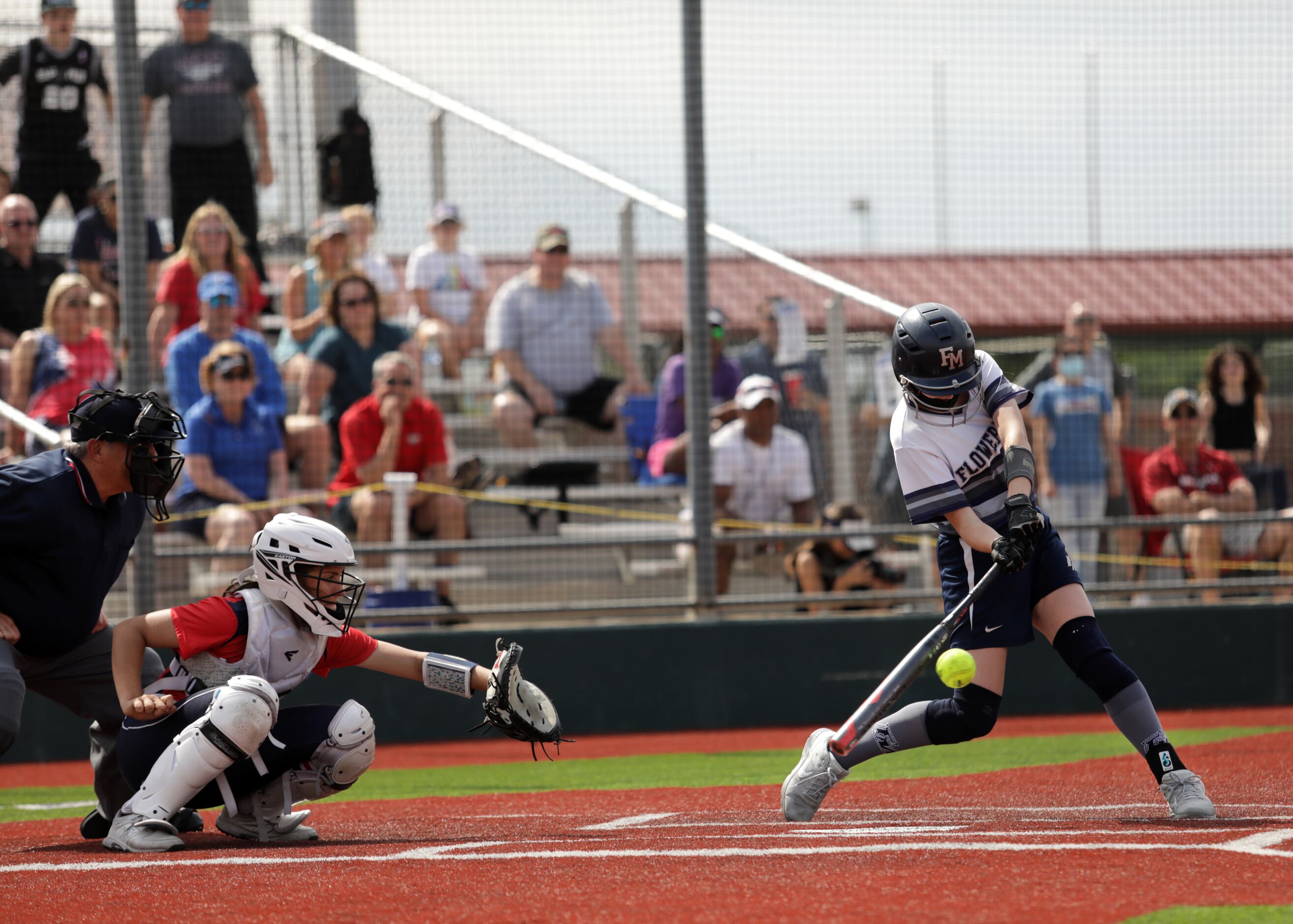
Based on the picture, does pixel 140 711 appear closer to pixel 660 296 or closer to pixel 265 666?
pixel 265 666

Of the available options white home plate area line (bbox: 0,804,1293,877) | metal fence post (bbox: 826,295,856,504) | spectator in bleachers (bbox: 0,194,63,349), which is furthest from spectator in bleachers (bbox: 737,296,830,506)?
spectator in bleachers (bbox: 0,194,63,349)

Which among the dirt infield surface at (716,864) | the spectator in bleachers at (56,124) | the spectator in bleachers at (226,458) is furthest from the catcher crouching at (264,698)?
the spectator in bleachers at (56,124)

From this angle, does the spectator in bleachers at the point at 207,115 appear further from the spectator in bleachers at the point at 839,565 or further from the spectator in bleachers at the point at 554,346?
the spectator in bleachers at the point at 839,565

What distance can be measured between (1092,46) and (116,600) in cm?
674

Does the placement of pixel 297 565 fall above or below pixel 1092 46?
below

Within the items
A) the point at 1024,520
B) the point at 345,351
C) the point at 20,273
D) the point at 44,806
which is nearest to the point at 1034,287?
the point at 345,351

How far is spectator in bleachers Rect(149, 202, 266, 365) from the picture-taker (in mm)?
9750

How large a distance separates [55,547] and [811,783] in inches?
107

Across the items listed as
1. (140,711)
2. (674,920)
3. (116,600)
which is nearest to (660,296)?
(116,600)

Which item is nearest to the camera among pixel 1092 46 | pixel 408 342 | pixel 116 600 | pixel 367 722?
pixel 367 722

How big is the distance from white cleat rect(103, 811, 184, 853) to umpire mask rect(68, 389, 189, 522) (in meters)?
1.01

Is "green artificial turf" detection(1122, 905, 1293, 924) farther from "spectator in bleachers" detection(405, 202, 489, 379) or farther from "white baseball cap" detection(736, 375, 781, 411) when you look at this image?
"spectator in bleachers" detection(405, 202, 489, 379)

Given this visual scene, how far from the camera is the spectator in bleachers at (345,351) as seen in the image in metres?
9.56

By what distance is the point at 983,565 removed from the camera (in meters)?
5.21
